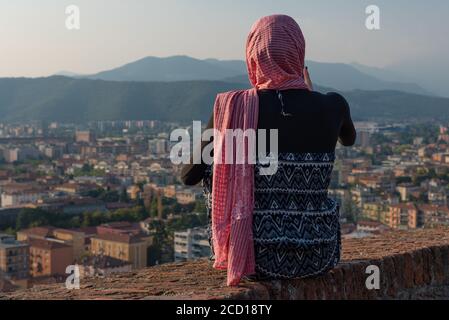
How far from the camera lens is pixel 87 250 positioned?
2228cm

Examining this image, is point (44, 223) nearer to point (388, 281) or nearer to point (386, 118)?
point (388, 281)

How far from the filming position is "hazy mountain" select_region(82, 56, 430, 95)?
81688 mm

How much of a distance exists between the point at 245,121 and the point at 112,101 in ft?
245

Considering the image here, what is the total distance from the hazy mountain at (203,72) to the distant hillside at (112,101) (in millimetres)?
7455

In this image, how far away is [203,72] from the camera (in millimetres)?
103812

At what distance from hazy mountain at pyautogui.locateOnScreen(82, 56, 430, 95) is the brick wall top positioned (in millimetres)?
73501

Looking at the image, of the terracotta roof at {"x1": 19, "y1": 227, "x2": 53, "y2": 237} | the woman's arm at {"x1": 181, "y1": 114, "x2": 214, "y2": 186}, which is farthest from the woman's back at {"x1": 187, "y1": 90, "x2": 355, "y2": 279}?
the terracotta roof at {"x1": 19, "y1": 227, "x2": 53, "y2": 237}

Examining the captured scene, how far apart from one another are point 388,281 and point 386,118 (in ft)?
223

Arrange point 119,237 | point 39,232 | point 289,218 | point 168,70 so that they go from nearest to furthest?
1. point 289,218
2. point 119,237
3. point 39,232
4. point 168,70

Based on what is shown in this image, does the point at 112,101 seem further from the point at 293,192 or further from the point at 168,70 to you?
the point at 293,192

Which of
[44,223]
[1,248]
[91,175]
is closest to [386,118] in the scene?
[91,175]

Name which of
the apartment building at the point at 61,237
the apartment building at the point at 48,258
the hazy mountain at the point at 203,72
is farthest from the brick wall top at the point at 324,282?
the hazy mountain at the point at 203,72

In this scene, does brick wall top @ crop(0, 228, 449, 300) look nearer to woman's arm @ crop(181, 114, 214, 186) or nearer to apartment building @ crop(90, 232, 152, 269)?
woman's arm @ crop(181, 114, 214, 186)

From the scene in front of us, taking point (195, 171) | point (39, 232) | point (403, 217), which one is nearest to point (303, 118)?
point (195, 171)
